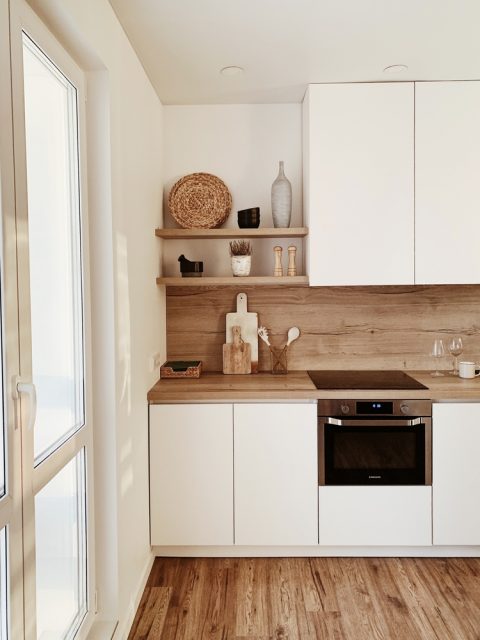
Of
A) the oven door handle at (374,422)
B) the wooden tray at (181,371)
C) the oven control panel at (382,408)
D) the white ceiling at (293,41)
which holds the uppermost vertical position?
the white ceiling at (293,41)

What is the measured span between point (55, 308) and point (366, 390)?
65.8 inches

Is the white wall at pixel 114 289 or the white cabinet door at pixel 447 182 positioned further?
the white cabinet door at pixel 447 182

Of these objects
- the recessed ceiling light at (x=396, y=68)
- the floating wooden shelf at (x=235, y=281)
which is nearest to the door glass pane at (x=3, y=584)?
the floating wooden shelf at (x=235, y=281)

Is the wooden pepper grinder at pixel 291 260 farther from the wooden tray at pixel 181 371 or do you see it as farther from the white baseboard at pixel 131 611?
the white baseboard at pixel 131 611

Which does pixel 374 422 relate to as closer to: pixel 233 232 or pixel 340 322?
pixel 340 322

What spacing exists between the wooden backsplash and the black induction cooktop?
133 mm

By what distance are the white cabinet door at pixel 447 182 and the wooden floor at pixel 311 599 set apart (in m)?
1.50

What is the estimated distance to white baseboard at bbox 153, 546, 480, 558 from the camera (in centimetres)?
301

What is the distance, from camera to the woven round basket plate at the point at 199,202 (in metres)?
3.30

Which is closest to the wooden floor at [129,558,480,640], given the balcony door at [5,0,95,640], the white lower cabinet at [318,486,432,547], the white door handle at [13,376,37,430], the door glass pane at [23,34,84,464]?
the white lower cabinet at [318,486,432,547]

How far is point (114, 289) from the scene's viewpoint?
219cm

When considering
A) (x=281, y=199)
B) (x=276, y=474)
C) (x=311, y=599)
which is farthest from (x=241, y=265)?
(x=311, y=599)

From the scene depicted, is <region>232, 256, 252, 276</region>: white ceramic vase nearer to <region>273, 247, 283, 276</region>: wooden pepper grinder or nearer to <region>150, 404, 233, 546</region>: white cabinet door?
<region>273, 247, 283, 276</region>: wooden pepper grinder

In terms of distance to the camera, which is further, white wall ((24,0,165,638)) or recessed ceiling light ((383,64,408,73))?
recessed ceiling light ((383,64,408,73))
